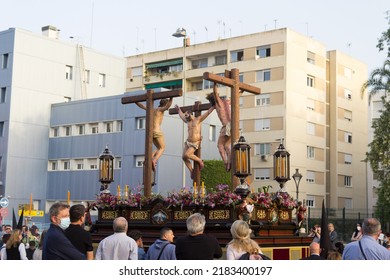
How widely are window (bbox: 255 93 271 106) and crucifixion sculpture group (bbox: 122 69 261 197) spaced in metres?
34.8

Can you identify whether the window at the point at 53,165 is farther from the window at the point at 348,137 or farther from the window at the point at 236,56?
the window at the point at 348,137

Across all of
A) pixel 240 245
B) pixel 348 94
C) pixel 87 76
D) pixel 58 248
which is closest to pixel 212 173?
pixel 87 76

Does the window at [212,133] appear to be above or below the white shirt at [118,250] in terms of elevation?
above

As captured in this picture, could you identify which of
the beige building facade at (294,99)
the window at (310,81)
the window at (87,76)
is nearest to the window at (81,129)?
the window at (87,76)

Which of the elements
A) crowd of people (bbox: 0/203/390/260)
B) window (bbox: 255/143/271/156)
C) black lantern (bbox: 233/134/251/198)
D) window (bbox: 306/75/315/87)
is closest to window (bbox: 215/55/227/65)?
window (bbox: 306/75/315/87)

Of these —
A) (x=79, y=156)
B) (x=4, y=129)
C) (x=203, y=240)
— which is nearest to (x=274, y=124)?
(x=79, y=156)

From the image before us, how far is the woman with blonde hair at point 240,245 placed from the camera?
7215mm

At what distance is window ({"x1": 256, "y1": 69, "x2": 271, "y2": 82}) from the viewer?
185 ft

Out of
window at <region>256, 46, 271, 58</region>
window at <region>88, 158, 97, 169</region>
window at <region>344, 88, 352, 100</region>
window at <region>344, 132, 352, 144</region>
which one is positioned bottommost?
window at <region>88, 158, 97, 169</region>

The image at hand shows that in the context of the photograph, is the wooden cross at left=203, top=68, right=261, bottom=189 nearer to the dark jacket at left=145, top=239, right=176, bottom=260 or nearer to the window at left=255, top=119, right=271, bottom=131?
the dark jacket at left=145, top=239, right=176, bottom=260

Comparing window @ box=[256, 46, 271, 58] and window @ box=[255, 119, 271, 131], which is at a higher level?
window @ box=[256, 46, 271, 58]

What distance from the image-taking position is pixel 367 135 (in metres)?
64.9

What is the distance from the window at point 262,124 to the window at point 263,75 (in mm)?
3434

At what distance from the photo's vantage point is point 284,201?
18.0m
